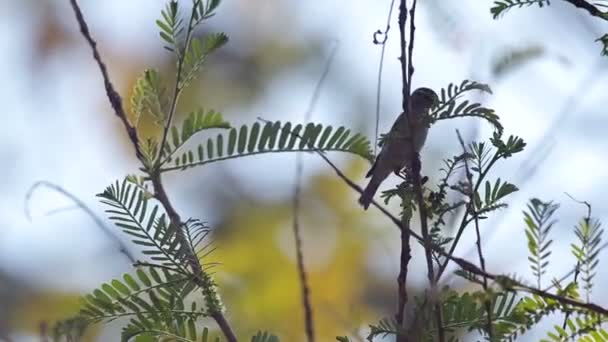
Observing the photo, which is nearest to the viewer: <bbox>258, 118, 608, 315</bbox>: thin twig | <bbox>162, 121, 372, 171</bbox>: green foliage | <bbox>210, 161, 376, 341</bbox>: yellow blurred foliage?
<bbox>258, 118, 608, 315</bbox>: thin twig

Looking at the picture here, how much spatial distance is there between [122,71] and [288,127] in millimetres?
6123

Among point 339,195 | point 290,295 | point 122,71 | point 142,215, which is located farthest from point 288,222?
point 142,215

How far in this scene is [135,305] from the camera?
1.21 meters

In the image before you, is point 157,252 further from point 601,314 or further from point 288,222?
point 288,222

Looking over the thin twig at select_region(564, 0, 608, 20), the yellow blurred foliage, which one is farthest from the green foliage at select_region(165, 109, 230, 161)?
the yellow blurred foliage

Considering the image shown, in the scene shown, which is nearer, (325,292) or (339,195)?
(325,292)

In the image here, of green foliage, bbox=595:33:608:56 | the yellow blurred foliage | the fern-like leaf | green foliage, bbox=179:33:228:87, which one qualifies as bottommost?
the fern-like leaf

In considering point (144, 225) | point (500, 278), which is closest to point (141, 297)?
point (144, 225)

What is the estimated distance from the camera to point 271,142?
1.21 m

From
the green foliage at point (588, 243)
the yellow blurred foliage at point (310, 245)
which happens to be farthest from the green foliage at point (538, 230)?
the yellow blurred foliage at point (310, 245)

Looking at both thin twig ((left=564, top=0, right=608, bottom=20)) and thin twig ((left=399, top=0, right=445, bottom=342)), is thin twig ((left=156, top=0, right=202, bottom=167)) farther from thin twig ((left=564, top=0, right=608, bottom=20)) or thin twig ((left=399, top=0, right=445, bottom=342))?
thin twig ((left=564, top=0, right=608, bottom=20))

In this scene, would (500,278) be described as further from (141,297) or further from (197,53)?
(197,53)

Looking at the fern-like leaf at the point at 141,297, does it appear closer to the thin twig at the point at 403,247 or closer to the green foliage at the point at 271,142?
the green foliage at the point at 271,142

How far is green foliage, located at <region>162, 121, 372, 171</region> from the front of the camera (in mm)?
1190
